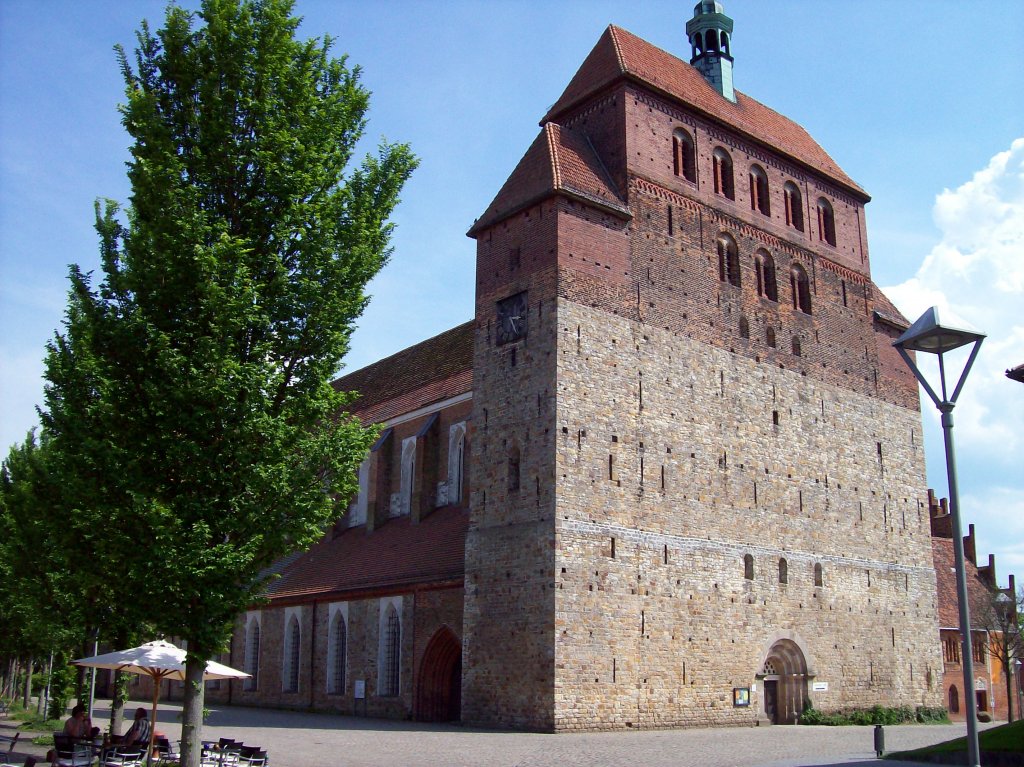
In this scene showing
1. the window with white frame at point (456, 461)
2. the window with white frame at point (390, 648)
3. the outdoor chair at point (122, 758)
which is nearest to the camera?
the outdoor chair at point (122, 758)

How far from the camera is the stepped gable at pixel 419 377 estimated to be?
35.3 meters

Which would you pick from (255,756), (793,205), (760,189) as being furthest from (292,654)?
(793,205)

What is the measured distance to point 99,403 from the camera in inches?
526

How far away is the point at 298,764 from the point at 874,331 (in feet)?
88.3

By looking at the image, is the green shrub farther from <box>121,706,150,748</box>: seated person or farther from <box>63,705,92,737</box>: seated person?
<box>63,705,92,737</box>: seated person

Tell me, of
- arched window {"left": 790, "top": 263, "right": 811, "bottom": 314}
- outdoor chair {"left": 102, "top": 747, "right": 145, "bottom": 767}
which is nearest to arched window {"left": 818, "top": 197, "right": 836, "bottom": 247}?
arched window {"left": 790, "top": 263, "right": 811, "bottom": 314}

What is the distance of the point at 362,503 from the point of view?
37.9 metres

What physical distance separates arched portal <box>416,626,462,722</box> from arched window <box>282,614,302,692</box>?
8150 mm

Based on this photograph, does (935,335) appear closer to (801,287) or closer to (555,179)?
(555,179)

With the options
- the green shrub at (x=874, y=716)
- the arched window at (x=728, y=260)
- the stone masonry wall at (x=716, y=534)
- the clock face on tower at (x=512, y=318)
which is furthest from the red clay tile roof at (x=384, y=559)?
the green shrub at (x=874, y=716)

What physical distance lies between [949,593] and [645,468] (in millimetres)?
23727

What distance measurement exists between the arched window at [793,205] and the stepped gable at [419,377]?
1222cm

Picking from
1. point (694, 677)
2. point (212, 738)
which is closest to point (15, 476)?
point (212, 738)

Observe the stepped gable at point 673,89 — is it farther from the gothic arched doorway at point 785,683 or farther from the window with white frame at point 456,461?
the gothic arched doorway at point 785,683
